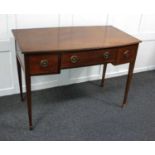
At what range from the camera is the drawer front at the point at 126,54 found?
1.84m

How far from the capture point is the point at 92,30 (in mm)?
2076

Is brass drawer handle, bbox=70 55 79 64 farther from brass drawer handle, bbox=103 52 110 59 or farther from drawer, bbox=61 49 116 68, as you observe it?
brass drawer handle, bbox=103 52 110 59

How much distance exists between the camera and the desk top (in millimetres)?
1602

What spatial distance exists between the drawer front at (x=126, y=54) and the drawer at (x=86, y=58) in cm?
6

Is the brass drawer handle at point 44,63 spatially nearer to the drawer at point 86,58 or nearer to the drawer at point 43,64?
the drawer at point 43,64

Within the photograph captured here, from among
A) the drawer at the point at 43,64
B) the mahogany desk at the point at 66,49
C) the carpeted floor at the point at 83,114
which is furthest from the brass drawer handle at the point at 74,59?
the carpeted floor at the point at 83,114

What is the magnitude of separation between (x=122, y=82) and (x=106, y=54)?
3.44 feet

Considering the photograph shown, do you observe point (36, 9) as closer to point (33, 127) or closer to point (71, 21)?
point (71, 21)

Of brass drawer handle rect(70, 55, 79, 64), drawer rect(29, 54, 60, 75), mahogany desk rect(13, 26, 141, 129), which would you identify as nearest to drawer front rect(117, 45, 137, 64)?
mahogany desk rect(13, 26, 141, 129)

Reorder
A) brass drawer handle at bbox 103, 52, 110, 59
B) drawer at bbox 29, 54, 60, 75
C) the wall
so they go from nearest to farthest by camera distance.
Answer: drawer at bbox 29, 54, 60, 75
brass drawer handle at bbox 103, 52, 110, 59
the wall

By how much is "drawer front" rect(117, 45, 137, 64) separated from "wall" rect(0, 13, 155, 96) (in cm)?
60

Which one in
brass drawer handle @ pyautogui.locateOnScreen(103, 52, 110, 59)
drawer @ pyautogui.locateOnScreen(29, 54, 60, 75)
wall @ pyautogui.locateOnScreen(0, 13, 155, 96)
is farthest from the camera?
wall @ pyautogui.locateOnScreen(0, 13, 155, 96)

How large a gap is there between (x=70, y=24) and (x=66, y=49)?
0.70 metres

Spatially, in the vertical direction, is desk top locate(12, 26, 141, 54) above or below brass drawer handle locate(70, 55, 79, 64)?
above
